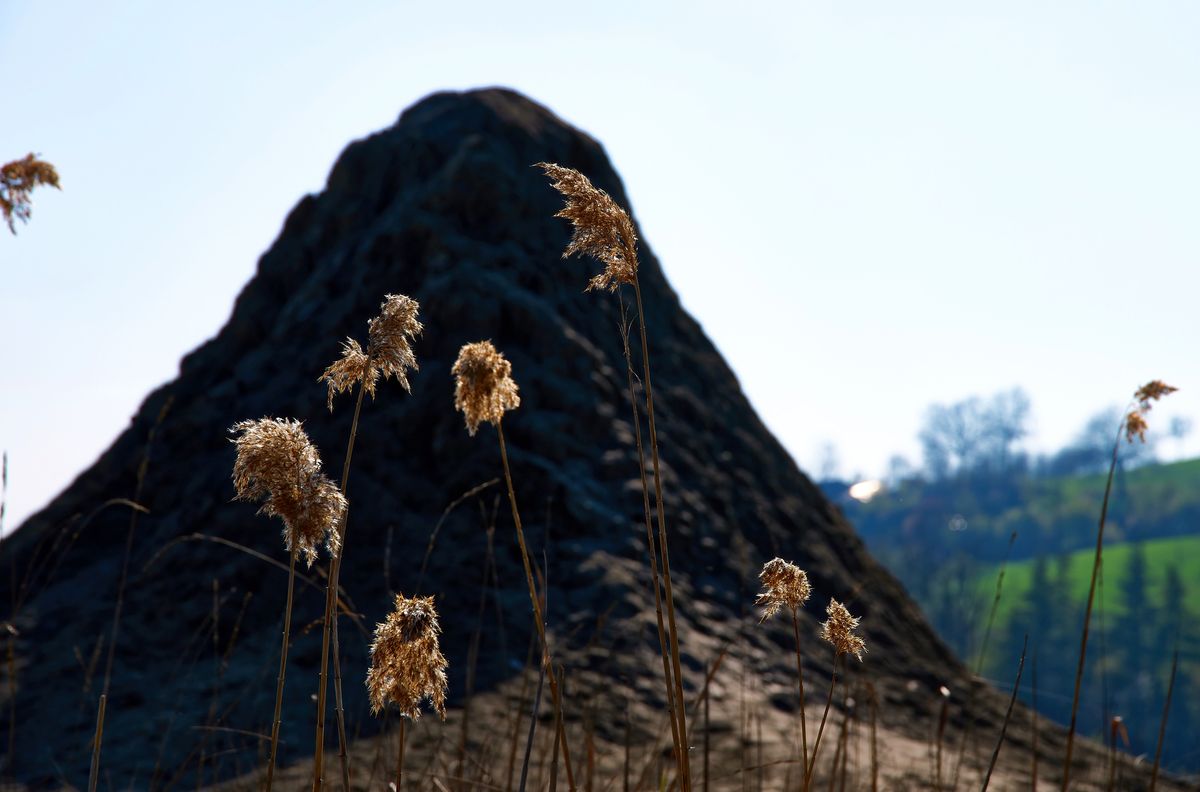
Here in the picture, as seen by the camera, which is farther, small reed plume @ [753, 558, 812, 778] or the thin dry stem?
small reed plume @ [753, 558, 812, 778]

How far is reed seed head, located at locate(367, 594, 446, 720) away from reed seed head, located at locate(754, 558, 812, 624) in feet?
1.20

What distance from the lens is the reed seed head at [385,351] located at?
3.64 feet

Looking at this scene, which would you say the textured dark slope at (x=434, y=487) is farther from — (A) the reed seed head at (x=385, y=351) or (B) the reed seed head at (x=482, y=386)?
(B) the reed seed head at (x=482, y=386)

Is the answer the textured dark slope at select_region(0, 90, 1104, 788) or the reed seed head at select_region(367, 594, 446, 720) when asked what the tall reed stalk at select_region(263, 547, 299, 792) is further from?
the textured dark slope at select_region(0, 90, 1104, 788)

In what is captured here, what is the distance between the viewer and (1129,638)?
51.4 meters

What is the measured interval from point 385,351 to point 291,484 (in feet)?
0.58

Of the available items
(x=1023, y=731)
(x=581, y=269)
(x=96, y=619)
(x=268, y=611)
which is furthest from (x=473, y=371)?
(x=581, y=269)

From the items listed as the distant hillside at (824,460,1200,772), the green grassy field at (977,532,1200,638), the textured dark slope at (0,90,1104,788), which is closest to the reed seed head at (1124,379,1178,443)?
the textured dark slope at (0,90,1104,788)

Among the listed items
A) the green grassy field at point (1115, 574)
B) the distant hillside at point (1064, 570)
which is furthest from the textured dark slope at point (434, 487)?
the green grassy field at point (1115, 574)

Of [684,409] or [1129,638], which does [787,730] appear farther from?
[1129,638]

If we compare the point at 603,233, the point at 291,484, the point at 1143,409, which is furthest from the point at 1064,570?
the point at 291,484

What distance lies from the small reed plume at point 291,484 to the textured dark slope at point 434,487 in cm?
334

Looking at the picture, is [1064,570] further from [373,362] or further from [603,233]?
[373,362]

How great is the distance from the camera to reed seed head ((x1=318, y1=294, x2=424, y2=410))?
1.11 m
